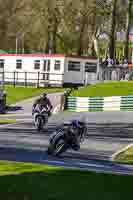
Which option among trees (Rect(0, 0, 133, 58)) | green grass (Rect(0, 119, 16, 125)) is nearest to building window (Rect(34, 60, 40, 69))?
trees (Rect(0, 0, 133, 58))

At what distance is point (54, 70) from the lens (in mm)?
50750

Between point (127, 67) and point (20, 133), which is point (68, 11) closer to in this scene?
point (127, 67)

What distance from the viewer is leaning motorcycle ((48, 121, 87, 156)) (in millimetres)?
18906

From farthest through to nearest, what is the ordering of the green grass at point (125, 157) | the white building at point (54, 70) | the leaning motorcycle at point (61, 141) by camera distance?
the white building at point (54, 70)
the green grass at point (125, 157)
the leaning motorcycle at point (61, 141)

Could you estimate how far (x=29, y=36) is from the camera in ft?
240

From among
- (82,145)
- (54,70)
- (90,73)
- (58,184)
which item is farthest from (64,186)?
(54,70)

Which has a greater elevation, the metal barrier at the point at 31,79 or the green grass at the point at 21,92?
the metal barrier at the point at 31,79

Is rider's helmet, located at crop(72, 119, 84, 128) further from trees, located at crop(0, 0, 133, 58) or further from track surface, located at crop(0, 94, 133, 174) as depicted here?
trees, located at crop(0, 0, 133, 58)

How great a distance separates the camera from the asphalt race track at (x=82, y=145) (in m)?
17.8

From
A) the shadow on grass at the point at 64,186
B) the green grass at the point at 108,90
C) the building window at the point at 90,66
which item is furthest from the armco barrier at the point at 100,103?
the shadow on grass at the point at 64,186

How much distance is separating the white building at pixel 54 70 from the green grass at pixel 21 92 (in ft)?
6.90

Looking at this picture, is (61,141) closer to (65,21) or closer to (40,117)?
(40,117)

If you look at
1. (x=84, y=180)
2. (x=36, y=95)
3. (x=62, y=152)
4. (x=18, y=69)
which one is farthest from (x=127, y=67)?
(x=84, y=180)

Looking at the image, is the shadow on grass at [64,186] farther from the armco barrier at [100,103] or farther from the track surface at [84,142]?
the armco barrier at [100,103]
